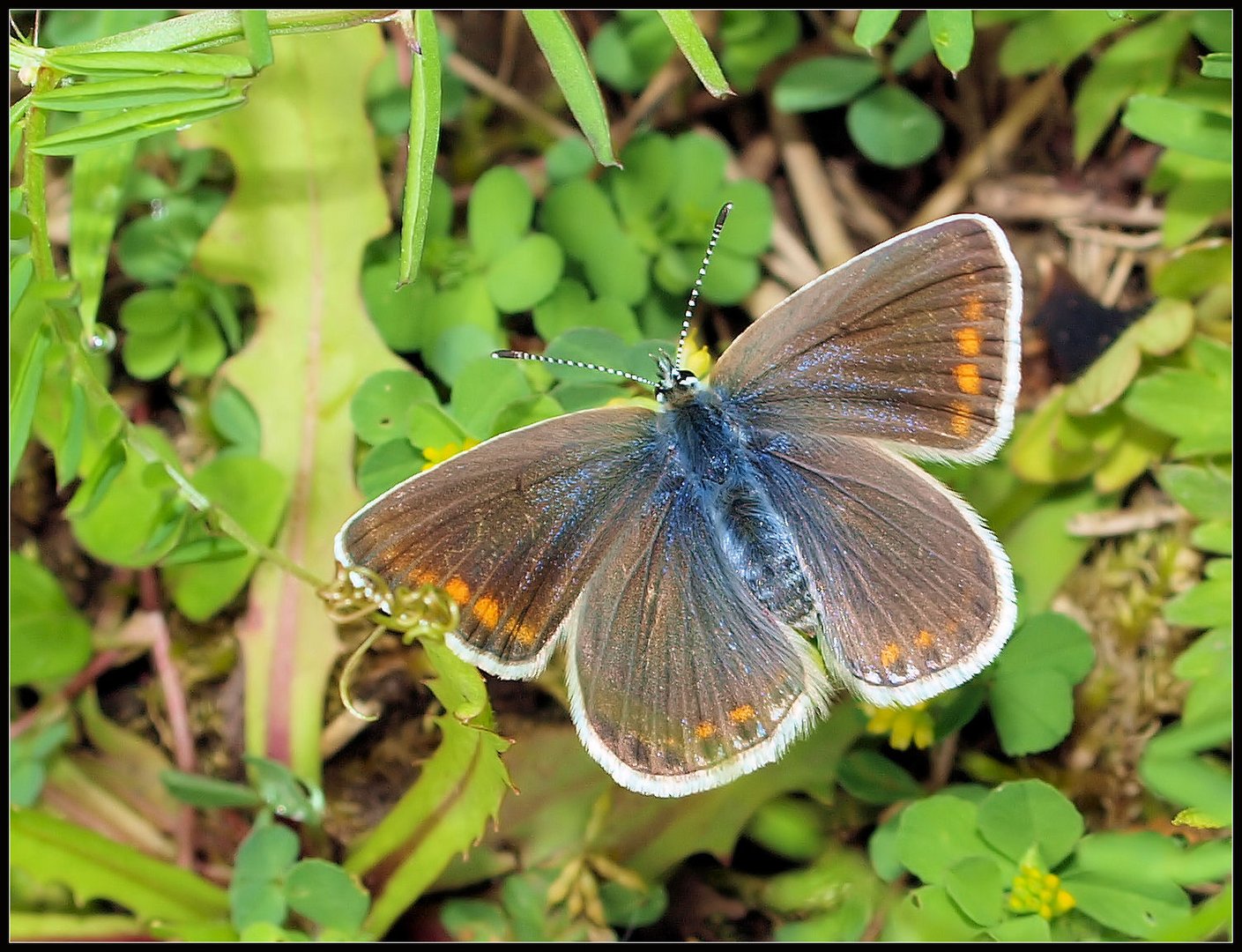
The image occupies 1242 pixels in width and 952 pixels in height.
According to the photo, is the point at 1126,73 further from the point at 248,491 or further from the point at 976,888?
the point at 248,491

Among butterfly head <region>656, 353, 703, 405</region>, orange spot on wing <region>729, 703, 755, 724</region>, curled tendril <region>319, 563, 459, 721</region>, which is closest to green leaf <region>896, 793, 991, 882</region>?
orange spot on wing <region>729, 703, 755, 724</region>

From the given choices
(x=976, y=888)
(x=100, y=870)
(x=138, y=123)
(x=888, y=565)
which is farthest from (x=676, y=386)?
(x=100, y=870)

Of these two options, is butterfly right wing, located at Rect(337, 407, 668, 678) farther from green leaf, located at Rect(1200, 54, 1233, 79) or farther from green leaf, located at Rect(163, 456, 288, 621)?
green leaf, located at Rect(1200, 54, 1233, 79)

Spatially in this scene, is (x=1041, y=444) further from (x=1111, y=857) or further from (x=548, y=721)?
(x=548, y=721)

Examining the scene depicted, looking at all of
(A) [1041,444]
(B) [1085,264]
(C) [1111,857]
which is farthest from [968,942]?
(B) [1085,264]

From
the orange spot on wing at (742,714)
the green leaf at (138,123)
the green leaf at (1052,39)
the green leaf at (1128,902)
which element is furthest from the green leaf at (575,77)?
the green leaf at (1128,902)

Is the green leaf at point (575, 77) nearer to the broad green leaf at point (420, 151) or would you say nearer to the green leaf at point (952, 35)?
the broad green leaf at point (420, 151)

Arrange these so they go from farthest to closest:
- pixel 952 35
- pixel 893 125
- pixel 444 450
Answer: pixel 893 125 < pixel 444 450 < pixel 952 35
